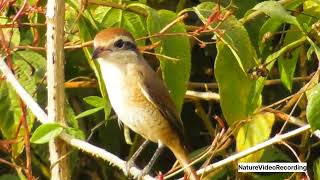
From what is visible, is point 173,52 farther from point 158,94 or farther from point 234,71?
point 158,94

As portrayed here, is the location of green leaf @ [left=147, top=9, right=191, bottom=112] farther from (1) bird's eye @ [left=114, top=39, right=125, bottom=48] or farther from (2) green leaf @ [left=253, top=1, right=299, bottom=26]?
(2) green leaf @ [left=253, top=1, right=299, bottom=26]

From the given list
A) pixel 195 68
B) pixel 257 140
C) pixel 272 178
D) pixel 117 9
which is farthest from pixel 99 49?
pixel 195 68

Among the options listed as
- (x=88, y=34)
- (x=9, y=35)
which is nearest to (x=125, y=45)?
(x=88, y=34)

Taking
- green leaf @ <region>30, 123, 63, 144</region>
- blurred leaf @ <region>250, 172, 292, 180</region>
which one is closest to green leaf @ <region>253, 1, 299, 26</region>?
green leaf @ <region>30, 123, 63, 144</region>

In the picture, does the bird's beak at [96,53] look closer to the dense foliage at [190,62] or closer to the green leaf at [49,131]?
the dense foliage at [190,62]

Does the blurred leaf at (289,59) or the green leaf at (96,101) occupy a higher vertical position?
the blurred leaf at (289,59)

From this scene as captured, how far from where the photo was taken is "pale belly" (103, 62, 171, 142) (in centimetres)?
358

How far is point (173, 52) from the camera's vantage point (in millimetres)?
3322

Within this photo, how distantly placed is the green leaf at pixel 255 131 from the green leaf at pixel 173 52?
1.26 ft

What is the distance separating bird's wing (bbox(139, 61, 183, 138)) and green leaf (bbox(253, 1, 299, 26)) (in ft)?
2.18

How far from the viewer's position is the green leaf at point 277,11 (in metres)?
3.10

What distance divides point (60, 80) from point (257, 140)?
1048 millimetres

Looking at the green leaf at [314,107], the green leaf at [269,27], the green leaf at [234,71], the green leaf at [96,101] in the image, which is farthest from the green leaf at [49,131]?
the green leaf at [269,27]

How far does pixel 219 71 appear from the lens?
10.7 ft
